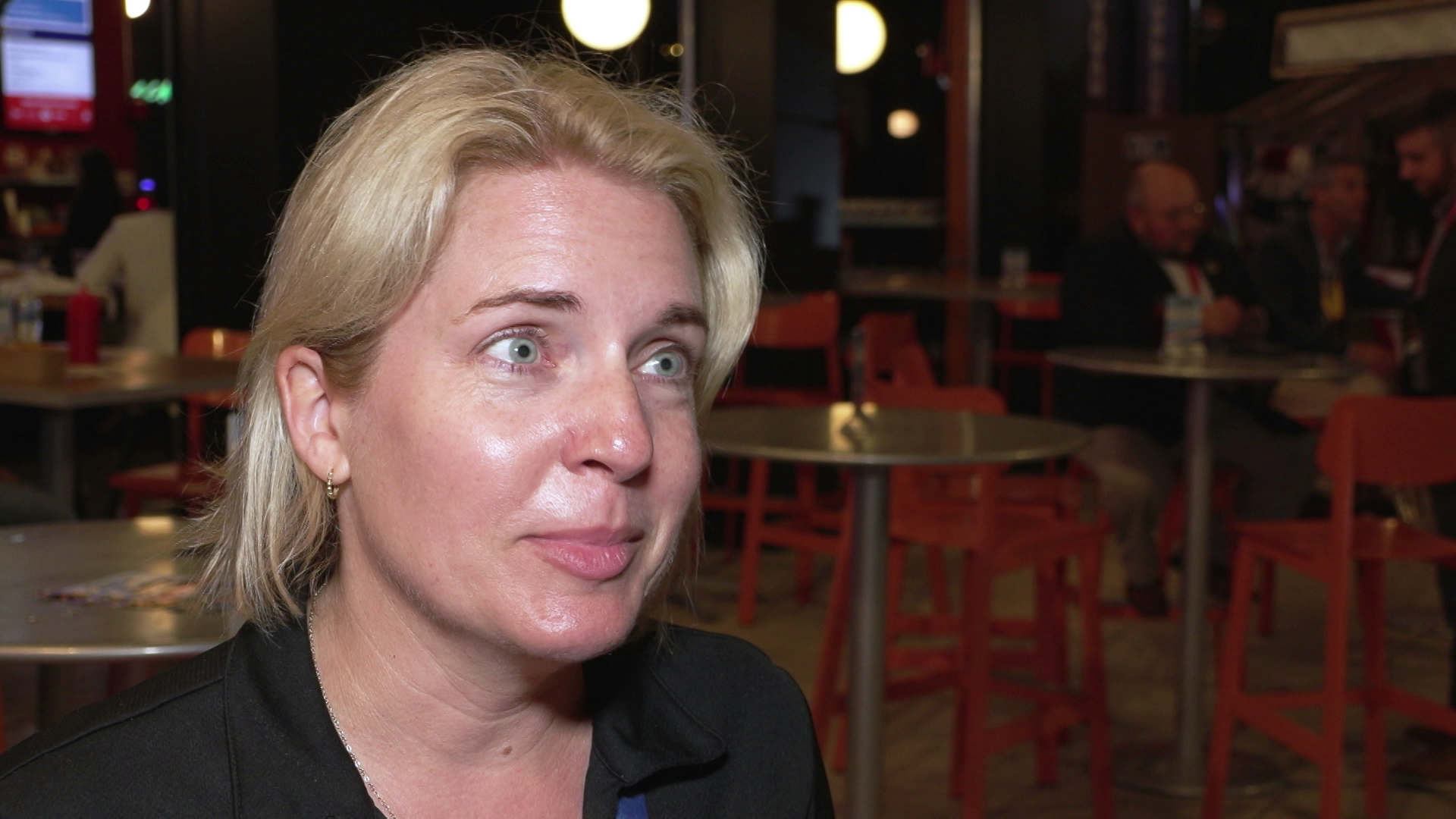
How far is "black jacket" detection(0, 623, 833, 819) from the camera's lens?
962 mm

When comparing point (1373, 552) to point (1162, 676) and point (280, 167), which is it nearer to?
point (1162, 676)

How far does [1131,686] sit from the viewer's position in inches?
171

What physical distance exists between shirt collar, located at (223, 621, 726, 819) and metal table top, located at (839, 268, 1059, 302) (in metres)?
4.90

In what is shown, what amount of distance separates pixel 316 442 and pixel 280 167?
11.8ft

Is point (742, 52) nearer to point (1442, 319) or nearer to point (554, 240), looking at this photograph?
point (1442, 319)

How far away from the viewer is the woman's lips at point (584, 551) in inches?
39.3

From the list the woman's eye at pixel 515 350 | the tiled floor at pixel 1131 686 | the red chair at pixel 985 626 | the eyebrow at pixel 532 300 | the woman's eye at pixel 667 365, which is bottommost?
the tiled floor at pixel 1131 686

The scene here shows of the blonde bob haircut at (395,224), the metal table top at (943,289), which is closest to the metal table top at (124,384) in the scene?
the blonde bob haircut at (395,224)

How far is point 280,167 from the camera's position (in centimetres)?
446

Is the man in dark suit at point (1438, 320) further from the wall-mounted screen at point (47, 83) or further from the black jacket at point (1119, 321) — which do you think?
the wall-mounted screen at point (47, 83)

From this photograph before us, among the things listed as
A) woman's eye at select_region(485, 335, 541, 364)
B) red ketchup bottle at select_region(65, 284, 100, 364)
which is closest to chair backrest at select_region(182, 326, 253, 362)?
red ketchup bottle at select_region(65, 284, 100, 364)

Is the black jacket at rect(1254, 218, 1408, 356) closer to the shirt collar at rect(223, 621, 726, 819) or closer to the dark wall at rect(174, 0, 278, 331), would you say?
the dark wall at rect(174, 0, 278, 331)

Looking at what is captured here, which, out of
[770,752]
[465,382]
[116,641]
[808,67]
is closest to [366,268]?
[465,382]

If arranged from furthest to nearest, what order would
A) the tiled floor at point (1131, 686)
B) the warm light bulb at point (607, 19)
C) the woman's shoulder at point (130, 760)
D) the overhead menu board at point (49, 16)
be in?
1. the overhead menu board at point (49, 16)
2. the warm light bulb at point (607, 19)
3. the tiled floor at point (1131, 686)
4. the woman's shoulder at point (130, 760)
